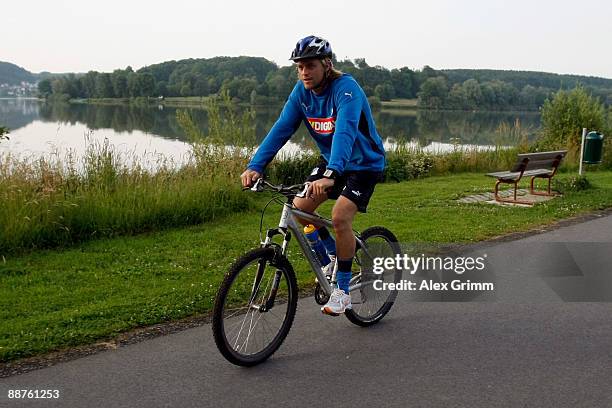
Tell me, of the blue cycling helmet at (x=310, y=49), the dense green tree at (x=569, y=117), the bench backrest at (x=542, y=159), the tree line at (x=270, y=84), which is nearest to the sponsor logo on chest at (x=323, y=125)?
the blue cycling helmet at (x=310, y=49)

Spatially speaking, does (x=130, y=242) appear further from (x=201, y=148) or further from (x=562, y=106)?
(x=562, y=106)

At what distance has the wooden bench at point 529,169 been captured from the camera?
11.5 metres

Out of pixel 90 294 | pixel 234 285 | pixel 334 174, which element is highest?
pixel 334 174

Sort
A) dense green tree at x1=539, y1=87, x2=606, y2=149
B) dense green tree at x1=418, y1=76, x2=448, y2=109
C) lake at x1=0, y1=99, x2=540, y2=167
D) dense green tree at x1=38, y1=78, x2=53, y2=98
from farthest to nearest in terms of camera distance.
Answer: dense green tree at x1=418, y1=76, x2=448, y2=109 → dense green tree at x1=38, y1=78, x2=53, y2=98 → dense green tree at x1=539, y1=87, x2=606, y2=149 → lake at x1=0, y1=99, x2=540, y2=167

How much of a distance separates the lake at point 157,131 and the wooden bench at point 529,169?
4.75 m

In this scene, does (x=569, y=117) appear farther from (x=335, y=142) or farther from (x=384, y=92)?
(x=335, y=142)

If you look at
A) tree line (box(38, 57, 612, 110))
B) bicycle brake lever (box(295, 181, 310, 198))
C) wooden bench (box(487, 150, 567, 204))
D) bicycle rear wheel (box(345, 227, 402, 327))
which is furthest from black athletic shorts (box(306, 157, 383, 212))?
tree line (box(38, 57, 612, 110))

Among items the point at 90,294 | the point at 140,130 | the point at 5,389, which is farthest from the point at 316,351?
the point at 140,130

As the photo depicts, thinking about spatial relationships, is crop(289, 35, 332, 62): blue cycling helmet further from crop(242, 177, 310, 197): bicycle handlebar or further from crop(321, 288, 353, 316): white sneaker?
crop(321, 288, 353, 316): white sneaker

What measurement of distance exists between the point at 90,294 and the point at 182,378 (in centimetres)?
203

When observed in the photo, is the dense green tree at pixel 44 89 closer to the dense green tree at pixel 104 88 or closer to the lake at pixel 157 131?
the lake at pixel 157 131

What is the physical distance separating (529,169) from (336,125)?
8553mm

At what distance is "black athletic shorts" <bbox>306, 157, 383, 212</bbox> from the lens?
4.42m

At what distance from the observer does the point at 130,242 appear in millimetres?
7660
